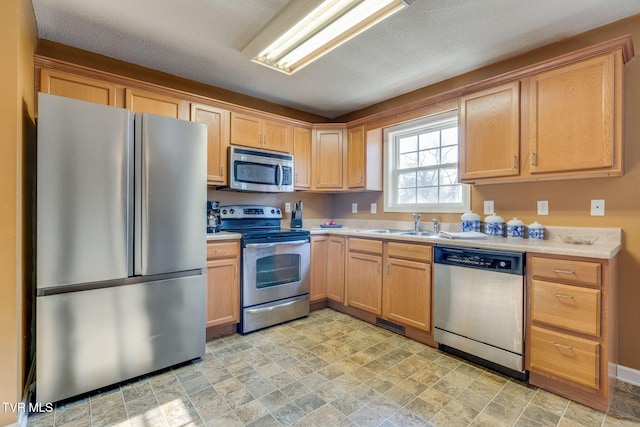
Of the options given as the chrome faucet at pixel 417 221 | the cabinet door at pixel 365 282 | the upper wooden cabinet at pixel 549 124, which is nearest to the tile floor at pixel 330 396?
the cabinet door at pixel 365 282

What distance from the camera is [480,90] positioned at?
2508 millimetres

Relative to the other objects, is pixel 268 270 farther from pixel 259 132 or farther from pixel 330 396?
pixel 259 132

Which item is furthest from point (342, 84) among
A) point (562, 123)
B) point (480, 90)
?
point (562, 123)

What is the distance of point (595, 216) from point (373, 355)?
193cm

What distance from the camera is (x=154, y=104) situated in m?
2.63

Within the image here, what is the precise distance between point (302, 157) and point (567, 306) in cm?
282

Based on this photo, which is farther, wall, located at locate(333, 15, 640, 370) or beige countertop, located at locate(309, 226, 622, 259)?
wall, located at locate(333, 15, 640, 370)

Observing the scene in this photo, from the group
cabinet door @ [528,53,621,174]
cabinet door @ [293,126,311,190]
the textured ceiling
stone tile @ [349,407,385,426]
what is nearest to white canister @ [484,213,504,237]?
cabinet door @ [528,53,621,174]

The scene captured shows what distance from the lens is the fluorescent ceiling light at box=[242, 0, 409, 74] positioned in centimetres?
179

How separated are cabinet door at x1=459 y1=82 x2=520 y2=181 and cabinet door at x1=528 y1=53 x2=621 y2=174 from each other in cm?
12

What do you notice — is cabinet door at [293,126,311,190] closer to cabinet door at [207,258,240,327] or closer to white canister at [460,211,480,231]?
cabinet door at [207,258,240,327]

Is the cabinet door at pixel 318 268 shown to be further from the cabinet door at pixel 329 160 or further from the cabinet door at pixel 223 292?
the cabinet door at pixel 223 292

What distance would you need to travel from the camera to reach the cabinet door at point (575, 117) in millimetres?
1909

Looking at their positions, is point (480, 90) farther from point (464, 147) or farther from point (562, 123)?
point (562, 123)
